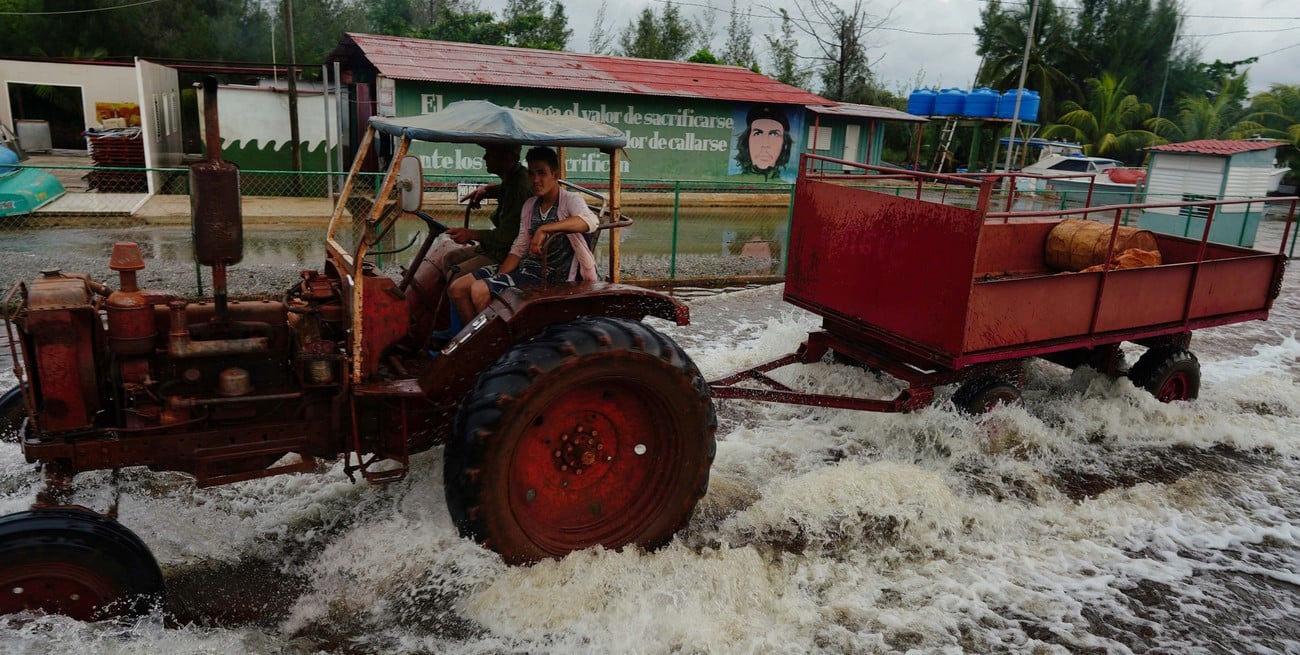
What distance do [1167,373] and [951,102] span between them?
64.9 feet

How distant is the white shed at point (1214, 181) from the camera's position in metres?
15.5

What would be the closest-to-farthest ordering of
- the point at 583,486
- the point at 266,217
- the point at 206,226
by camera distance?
the point at 206,226, the point at 583,486, the point at 266,217

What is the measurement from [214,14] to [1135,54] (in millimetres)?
41357

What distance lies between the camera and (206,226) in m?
3.34

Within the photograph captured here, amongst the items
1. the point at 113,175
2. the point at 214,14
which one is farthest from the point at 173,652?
the point at 214,14

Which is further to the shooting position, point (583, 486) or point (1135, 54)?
point (1135, 54)

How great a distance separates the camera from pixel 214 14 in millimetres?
33438

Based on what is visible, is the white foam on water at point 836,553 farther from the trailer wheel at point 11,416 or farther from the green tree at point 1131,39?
the green tree at point 1131,39

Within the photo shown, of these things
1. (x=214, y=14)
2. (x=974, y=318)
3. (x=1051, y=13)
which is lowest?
(x=974, y=318)

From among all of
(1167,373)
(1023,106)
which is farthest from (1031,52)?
(1167,373)

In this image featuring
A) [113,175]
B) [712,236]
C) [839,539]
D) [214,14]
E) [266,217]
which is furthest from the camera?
[214,14]

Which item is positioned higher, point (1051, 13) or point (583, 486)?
point (1051, 13)

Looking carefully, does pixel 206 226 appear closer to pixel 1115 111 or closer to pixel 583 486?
pixel 583 486

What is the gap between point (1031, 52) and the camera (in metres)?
38.9
